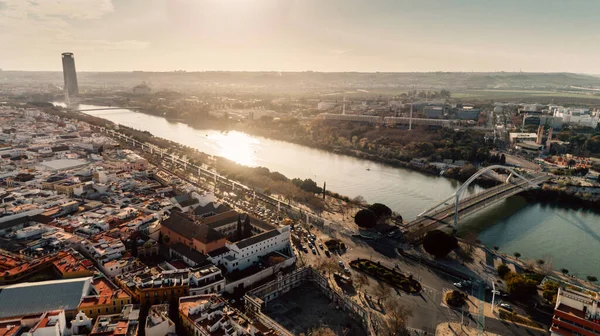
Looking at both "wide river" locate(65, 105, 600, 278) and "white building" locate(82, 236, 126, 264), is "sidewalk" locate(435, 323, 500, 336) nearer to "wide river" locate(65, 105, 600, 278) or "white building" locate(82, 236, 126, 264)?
"wide river" locate(65, 105, 600, 278)

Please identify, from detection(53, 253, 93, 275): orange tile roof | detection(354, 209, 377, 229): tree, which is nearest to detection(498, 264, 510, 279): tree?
detection(354, 209, 377, 229): tree

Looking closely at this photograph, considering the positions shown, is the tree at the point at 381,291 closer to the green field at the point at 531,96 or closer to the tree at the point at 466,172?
the tree at the point at 466,172

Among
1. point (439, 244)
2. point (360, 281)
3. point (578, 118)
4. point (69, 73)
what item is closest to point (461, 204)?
point (439, 244)

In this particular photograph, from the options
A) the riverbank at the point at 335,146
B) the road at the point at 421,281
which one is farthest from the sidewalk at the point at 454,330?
the riverbank at the point at 335,146

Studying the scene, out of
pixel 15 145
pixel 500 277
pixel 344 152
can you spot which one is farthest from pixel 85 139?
pixel 500 277

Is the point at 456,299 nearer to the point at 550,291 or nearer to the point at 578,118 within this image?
the point at 550,291

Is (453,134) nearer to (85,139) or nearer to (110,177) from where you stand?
(110,177)
